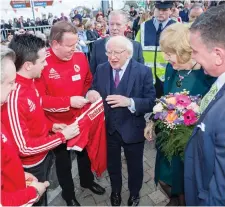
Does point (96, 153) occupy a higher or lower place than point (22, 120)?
lower

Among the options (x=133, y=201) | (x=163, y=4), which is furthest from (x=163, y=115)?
(x=163, y=4)

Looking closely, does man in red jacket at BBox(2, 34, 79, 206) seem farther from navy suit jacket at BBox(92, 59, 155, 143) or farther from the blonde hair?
the blonde hair

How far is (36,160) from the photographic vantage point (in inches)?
107

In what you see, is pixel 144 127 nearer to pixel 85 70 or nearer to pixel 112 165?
pixel 112 165

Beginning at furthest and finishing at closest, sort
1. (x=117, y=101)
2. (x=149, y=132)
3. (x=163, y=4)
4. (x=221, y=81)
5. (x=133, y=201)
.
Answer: (x=163, y=4)
(x=133, y=201)
(x=149, y=132)
(x=117, y=101)
(x=221, y=81)

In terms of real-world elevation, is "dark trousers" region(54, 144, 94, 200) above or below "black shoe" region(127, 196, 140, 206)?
above

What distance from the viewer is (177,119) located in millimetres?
2439

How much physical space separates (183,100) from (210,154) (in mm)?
891

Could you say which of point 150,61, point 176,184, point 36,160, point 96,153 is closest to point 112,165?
point 96,153

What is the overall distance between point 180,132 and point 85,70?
170cm

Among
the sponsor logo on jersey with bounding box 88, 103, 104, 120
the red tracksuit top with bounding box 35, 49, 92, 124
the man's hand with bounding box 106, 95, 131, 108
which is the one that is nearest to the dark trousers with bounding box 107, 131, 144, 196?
the sponsor logo on jersey with bounding box 88, 103, 104, 120

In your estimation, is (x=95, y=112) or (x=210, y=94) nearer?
(x=210, y=94)

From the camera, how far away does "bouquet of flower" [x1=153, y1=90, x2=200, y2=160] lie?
7.89ft

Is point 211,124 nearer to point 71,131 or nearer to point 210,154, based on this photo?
point 210,154
